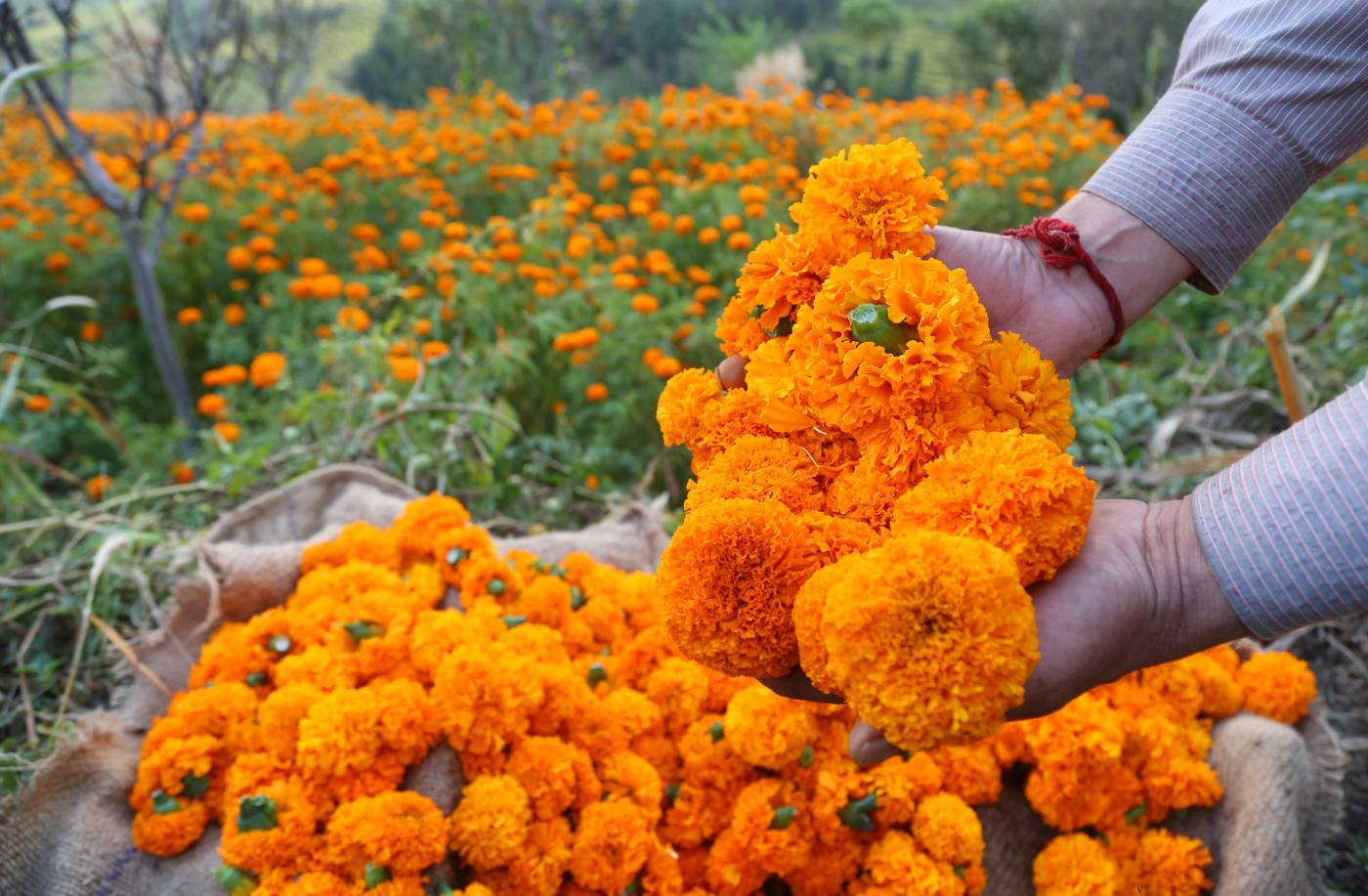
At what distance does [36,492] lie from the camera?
9.05 ft

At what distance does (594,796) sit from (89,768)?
0.97 meters

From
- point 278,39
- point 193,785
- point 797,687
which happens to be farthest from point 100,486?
point 278,39

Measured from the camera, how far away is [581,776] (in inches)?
63.2

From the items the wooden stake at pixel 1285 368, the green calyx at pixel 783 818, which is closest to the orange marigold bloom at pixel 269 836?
the green calyx at pixel 783 818

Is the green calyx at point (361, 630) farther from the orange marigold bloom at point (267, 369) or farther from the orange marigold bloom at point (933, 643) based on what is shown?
the orange marigold bloom at point (267, 369)

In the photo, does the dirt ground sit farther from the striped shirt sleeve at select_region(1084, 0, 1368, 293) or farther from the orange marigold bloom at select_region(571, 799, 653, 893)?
the orange marigold bloom at select_region(571, 799, 653, 893)

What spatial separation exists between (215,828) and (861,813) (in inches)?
45.9

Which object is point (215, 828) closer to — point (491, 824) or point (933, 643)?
point (491, 824)

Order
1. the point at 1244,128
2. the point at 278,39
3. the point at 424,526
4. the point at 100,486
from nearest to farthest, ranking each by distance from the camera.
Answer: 1. the point at 1244,128
2. the point at 424,526
3. the point at 100,486
4. the point at 278,39

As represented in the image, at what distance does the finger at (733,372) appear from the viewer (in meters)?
1.53

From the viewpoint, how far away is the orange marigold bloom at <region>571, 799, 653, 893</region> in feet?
4.96

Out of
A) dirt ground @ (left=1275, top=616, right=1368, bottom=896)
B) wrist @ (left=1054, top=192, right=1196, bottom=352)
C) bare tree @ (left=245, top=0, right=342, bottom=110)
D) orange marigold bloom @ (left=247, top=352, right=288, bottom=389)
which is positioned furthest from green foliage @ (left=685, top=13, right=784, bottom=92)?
wrist @ (left=1054, top=192, right=1196, bottom=352)

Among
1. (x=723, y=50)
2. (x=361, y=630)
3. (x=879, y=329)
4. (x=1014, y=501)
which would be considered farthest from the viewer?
(x=723, y=50)

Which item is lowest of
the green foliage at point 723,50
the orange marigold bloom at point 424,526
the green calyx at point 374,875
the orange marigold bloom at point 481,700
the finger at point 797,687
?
the green foliage at point 723,50
